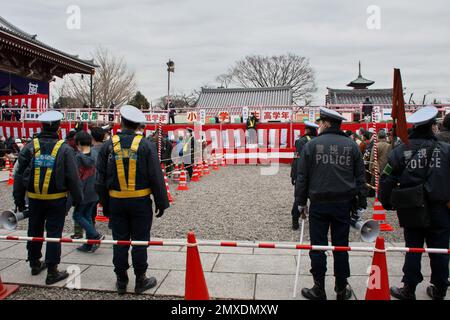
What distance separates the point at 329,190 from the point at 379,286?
0.97 meters

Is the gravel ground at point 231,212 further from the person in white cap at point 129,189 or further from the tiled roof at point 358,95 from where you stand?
the tiled roof at point 358,95

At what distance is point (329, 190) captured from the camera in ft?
11.4

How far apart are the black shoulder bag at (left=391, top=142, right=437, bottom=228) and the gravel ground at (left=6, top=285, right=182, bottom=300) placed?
7.90 ft

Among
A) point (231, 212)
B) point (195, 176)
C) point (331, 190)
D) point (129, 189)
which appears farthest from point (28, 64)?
point (331, 190)

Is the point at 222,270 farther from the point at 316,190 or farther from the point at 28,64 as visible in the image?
the point at 28,64

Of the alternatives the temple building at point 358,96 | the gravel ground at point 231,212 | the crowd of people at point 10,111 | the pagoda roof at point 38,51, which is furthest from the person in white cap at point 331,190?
the temple building at point 358,96

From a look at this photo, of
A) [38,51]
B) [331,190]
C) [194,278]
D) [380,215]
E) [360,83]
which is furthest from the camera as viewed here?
[360,83]

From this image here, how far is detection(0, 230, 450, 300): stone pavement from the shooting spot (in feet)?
12.6

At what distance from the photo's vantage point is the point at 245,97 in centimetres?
3600

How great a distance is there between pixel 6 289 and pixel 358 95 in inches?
1492

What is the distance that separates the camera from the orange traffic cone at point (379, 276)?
3191 millimetres

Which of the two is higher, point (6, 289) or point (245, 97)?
point (245, 97)

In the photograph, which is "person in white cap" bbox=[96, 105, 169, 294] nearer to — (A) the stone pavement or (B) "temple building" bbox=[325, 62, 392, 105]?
(A) the stone pavement
